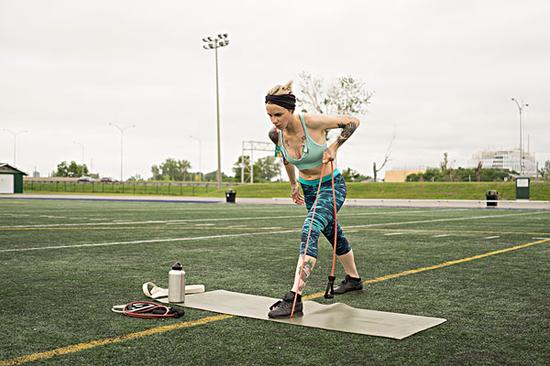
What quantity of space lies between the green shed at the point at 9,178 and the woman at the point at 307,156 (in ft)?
211

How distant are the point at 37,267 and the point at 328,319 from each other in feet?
14.2

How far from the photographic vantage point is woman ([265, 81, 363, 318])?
4945 millimetres

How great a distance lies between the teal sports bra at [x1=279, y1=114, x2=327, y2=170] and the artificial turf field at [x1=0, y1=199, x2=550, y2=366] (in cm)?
130

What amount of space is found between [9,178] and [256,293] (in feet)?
211

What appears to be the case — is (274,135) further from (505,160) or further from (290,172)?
(505,160)

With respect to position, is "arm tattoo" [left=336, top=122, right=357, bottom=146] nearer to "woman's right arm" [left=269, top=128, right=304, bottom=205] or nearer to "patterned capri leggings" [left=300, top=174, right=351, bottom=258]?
"patterned capri leggings" [left=300, top=174, right=351, bottom=258]

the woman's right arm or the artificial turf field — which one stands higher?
the woman's right arm

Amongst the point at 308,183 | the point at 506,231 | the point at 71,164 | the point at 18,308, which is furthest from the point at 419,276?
the point at 71,164

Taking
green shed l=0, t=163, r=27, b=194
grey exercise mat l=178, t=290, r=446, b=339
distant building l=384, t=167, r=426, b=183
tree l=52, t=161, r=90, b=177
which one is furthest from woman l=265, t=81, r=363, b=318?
tree l=52, t=161, r=90, b=177

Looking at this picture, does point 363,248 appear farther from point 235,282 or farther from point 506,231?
point 506,231

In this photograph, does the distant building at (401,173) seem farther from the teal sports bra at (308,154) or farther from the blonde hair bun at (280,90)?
the blonde hair bun at (280,90)

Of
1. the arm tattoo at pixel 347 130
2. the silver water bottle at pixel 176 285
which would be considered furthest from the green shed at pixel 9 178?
the arm tattoo at pixel 347 130

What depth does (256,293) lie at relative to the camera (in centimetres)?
599

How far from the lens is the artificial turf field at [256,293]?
3.83 m
